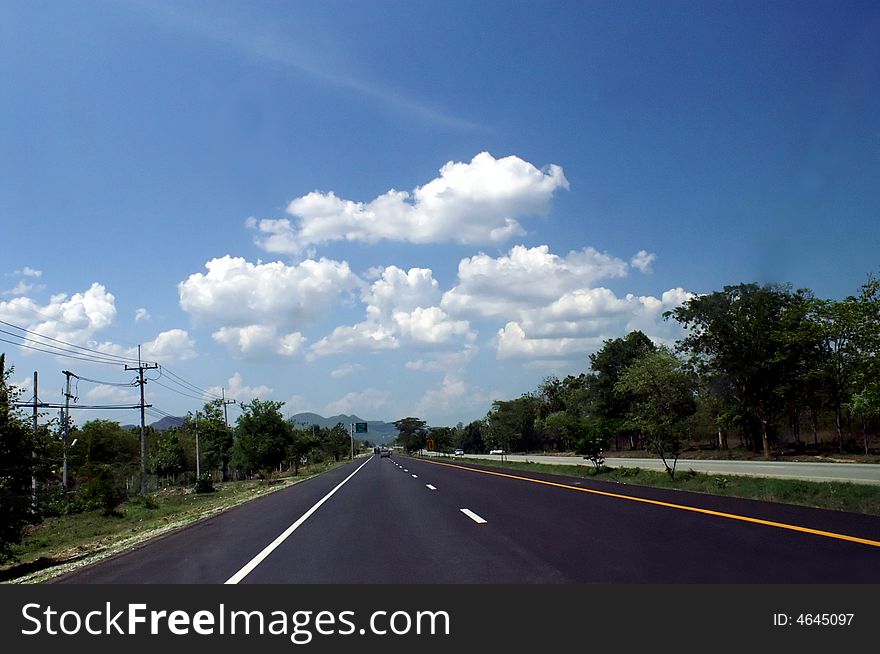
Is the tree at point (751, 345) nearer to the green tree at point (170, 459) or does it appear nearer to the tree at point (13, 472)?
the tree at point (13, 472)

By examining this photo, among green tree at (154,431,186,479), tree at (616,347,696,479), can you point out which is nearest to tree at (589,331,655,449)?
tree at (616,347,696,479)

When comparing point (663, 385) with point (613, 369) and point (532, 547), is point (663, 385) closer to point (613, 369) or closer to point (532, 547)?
point (613, 369)

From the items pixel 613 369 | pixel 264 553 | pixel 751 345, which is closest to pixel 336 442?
pixel 613 369

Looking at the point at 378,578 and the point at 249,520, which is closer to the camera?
the point at 378,578

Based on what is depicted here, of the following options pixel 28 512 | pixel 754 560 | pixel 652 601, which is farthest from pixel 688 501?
pixel 28 512

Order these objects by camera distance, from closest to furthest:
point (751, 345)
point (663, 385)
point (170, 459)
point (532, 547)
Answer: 1. point (532, 547)
2. point (751, 345)
3. point (663, 385)
4. point (170, 459)

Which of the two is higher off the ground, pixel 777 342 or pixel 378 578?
pixel 777 342

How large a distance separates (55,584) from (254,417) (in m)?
50.8

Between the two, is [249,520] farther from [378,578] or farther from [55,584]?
[378,578]

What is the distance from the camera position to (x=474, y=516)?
1382 cm

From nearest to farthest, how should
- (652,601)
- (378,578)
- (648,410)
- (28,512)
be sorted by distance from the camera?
(652,601) < (378,578) < (28,512) < (648,410)

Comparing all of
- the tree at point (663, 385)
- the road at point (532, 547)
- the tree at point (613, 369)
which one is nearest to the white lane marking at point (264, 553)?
the road at point (532, 547)

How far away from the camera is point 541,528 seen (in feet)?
37.0

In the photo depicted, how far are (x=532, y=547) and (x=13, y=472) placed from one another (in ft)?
40.0
